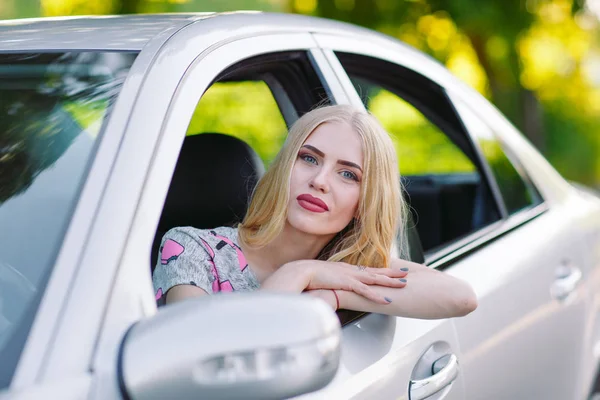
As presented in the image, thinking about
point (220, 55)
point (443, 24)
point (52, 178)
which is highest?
point (443, 24)

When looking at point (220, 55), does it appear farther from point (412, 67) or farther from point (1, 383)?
point (412, 67)

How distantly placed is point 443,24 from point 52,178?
8470mm

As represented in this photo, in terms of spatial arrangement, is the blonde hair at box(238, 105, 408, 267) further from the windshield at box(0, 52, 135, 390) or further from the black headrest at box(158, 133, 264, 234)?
the windshield at box(0, 52, 135, 390)

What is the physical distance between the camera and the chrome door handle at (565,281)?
8.75 feet

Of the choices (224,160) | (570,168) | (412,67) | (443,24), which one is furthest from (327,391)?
(570,168)

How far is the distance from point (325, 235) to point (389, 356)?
0.42 meters

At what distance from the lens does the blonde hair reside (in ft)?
6.81

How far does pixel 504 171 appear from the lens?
119 inches

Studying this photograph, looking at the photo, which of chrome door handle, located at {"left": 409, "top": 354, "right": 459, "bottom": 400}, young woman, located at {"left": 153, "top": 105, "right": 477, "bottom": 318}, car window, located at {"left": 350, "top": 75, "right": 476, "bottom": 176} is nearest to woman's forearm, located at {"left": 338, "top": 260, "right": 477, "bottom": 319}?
young woman, located at {"left": 153, "top": 105, "right": 477, "bottom": 318}

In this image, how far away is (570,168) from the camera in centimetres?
1281

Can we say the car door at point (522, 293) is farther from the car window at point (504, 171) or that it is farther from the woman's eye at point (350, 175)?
the woman's eye at point (350, 175)

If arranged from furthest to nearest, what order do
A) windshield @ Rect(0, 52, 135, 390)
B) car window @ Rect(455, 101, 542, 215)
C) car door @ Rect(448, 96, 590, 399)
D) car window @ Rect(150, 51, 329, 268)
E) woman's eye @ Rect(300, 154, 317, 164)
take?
car window @ Rect(455, 101, 542, 215) → car window @ Rect(150, 51, 329, 268) → car door @ Rect(448, 96, 590, 399) → woman's eye @ Rect(300, 154, 317, 164) → windshield @ Rect(0, 52, 135, 390)

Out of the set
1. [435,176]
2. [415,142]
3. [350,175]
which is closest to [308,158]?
[350,175]

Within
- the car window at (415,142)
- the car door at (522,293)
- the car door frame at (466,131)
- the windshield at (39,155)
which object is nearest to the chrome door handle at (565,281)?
the car door at (522,293)
